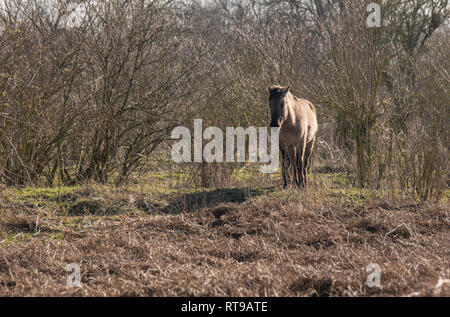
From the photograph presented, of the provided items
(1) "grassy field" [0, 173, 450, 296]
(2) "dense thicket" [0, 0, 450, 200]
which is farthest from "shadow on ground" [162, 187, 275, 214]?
(2) "dense thicket" [0, 0, 450, 200]

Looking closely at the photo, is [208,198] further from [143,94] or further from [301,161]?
[143,94]

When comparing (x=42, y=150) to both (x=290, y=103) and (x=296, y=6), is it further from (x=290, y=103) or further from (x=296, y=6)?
(x=296, y=6)

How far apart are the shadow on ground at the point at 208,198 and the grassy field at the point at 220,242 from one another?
26 millimetres

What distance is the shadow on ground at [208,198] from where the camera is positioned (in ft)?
26.7

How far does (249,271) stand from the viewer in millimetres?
5059

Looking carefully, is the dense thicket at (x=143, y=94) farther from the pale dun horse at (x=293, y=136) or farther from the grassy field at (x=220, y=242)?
the grassy field at (x=220, y=242)

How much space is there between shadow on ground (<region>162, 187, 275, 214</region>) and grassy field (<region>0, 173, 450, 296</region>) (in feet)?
0.08

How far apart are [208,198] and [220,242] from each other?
219 centimetres

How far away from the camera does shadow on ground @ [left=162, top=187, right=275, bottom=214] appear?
26.7 feet

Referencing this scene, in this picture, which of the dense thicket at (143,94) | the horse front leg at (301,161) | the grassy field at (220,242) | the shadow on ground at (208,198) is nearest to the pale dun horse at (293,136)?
the horse front leg at (301,161)

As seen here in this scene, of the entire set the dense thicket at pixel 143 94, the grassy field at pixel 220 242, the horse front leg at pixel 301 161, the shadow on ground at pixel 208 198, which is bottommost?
the grassy field at pixel 220 242

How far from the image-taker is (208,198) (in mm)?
8641

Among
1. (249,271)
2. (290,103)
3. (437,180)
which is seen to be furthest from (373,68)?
(249,271)

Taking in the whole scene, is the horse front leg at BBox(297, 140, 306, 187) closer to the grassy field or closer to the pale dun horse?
the pale dun horse
